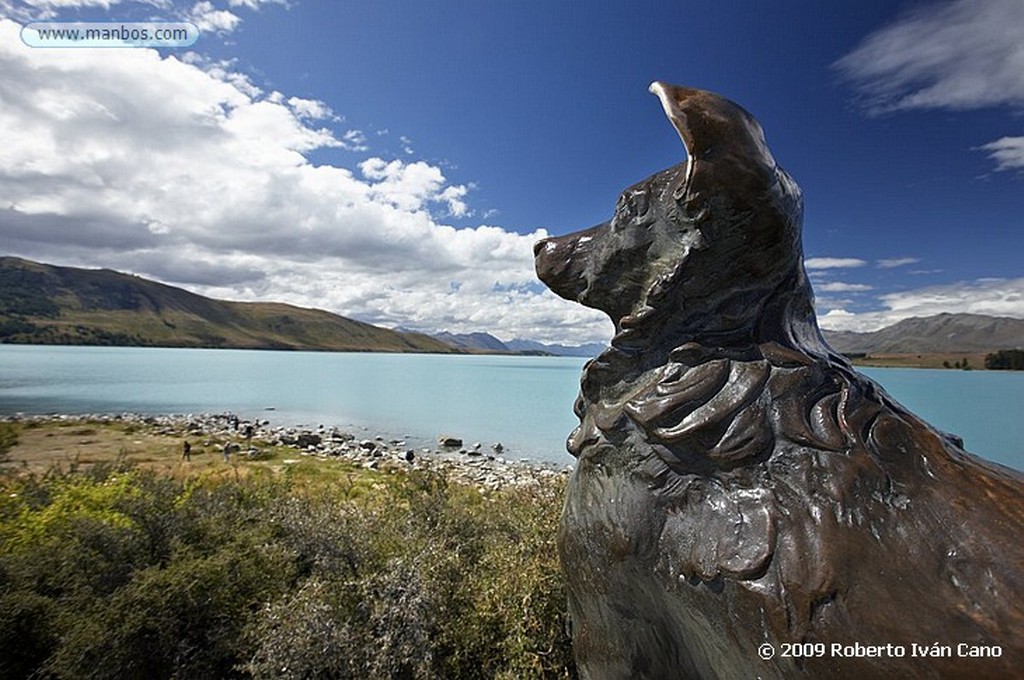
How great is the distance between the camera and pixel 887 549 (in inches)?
71.0

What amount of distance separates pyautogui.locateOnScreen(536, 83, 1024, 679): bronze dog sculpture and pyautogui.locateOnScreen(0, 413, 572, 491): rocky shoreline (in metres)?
19.5

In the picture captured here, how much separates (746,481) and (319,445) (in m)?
32.4

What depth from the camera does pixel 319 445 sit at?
1241 inches

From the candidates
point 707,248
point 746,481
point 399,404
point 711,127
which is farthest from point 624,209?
point 399,404

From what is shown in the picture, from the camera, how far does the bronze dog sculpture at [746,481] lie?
1.74 m

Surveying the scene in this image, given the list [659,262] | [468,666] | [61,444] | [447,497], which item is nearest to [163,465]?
[61,444]

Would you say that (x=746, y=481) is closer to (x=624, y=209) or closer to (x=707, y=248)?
(x=707, y=248)

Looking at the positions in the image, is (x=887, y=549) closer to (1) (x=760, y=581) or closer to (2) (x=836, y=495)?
(2) (x=836, y=495)

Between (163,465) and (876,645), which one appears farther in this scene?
(163,465)

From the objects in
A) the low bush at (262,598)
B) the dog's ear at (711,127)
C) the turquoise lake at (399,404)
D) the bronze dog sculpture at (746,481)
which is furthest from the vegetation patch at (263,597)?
the turquoise lake at (399,404)

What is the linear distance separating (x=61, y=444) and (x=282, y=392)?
134 feet

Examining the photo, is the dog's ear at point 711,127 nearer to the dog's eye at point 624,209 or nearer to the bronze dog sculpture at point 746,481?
the bronze dog sculpture at point 746,481

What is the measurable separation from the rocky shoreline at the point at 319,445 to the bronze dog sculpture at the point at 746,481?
19.5m

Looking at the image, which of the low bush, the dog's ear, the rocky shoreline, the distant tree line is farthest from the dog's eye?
the distant tree line
